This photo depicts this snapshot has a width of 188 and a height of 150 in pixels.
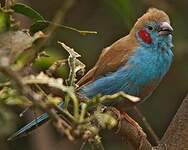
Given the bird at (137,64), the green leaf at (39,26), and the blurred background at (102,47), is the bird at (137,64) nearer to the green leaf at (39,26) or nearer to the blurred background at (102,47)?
the blurred background at (102,47)

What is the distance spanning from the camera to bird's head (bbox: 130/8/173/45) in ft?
11.3

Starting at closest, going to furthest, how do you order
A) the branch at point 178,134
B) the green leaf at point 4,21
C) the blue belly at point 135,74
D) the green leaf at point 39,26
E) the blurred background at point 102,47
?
the green leaf at point 4,21
the green leaf at point 39,26
the branch at point 178,134
the blue belly at point 135,74
the blurred background at point 102,47

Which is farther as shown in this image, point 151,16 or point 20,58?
point 151,16

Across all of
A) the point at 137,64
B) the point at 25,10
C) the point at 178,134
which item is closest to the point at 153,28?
the point at 137,64

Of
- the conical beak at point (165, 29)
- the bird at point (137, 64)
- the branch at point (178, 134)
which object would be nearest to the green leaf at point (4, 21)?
the branch at point (178, 134)

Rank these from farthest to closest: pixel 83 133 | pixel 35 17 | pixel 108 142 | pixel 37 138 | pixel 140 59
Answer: pixel 108 142 < pixel 37 138 < pixel 140 59 < pixel 35 17 < pixel 83 133

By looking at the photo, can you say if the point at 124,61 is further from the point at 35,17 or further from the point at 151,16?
the point at 35,17

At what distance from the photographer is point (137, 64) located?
3.37 meters

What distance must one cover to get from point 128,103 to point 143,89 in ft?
0.70

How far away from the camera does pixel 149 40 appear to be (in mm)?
3484

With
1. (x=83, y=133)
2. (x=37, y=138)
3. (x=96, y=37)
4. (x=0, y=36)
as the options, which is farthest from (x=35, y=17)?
(x=96, y=37)

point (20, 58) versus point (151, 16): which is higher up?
point (20, 58)

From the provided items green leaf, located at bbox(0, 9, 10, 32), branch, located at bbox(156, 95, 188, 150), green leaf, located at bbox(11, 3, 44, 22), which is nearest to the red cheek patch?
branch, located at bbox(156, 95, 188, 150)

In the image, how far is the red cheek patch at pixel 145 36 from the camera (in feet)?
11.4
